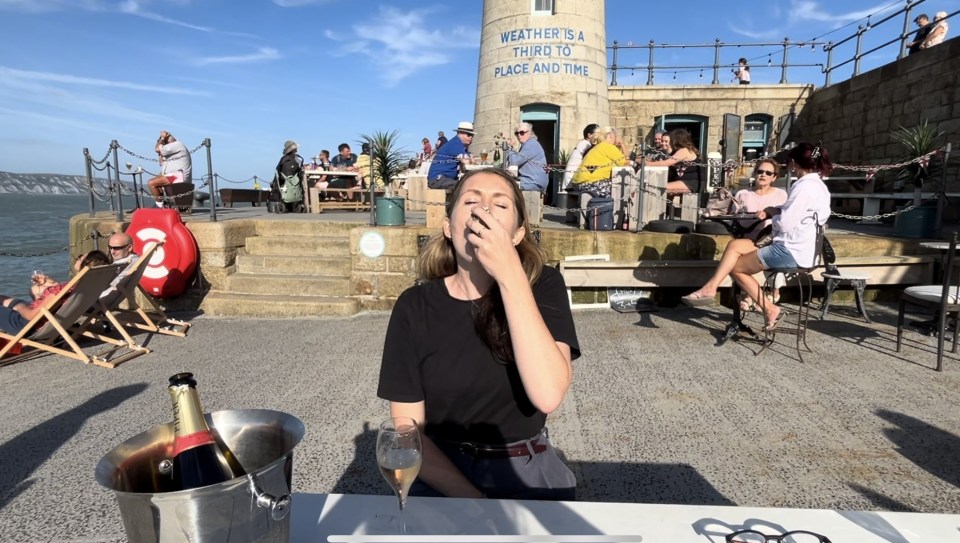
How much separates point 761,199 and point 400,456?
17.0ft

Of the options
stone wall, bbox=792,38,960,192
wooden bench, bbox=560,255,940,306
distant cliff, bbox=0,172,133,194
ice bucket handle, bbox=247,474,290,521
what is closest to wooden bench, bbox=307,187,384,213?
wooden bench, bbox=560,255,940,306

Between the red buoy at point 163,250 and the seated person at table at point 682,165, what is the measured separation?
627cm

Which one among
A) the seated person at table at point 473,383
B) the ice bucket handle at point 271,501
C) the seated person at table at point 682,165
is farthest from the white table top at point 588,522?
the seated person at table at point 682,165

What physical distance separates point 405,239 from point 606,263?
2.33 metres

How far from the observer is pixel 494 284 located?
1.68 metres

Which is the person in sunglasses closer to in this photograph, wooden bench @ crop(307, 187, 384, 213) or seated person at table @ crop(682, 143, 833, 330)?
seated person at table @ crop(682, 143, 833, 330)

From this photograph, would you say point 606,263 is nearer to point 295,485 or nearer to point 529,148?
point 529,148

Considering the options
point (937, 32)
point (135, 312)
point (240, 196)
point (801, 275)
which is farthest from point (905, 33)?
point (240, 196)

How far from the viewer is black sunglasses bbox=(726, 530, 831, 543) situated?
1057 mm

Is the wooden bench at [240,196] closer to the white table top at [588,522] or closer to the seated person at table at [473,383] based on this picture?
the seated person at table at [473,383]

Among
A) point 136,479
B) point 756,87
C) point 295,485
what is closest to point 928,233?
point 295,485

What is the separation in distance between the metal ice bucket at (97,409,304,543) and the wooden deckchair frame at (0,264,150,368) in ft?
14.3

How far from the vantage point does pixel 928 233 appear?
6.82 metres

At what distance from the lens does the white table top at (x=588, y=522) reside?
1.10 m
